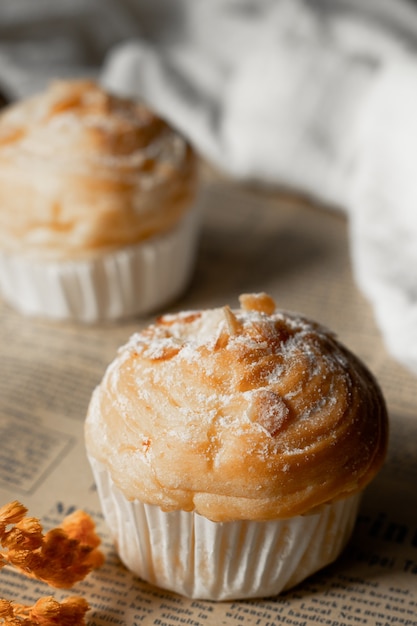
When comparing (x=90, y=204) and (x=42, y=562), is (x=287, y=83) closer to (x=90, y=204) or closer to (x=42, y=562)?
(x=90, y=204)

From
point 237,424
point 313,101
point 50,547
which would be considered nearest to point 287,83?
point 313,101

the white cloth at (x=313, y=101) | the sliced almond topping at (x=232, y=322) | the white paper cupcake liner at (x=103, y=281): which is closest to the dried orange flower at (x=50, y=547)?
the sliced almond topping at (x=232, y=322)

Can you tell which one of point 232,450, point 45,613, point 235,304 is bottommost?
point 235,304

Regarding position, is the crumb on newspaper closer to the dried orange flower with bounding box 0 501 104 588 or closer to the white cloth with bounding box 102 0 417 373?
the dried orange flower with bounding box 0 501 104 588

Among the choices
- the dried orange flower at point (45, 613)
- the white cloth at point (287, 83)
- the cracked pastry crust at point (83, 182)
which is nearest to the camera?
the dried orange flower at point (45, 613)

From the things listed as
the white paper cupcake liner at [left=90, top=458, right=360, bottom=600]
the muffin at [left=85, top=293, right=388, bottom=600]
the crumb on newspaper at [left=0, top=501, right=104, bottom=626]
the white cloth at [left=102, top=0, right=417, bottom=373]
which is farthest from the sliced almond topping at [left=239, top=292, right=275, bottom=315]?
the white cloth at [left=102, top=0, right=417, bottom=373]

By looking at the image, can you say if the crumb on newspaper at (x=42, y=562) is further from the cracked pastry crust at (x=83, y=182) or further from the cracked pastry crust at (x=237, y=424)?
the cracked pastry crust at (x=83, y=182)

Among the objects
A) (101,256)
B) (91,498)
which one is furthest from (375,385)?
(101,256)

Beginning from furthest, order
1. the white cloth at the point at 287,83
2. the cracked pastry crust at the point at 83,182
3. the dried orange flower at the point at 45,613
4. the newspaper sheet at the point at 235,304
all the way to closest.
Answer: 1. the white cloth at the point at 287,83
2. the cracked pastry crust at the point at 83,182
3. the newspaper sheet at the point at 235,304
4. the dried orange flower at the point at 45,613
